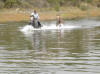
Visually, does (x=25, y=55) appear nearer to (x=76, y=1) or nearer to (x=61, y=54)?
(x=61, y=54)

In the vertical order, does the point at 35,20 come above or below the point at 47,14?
above

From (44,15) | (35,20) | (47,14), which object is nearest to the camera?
(35,20)

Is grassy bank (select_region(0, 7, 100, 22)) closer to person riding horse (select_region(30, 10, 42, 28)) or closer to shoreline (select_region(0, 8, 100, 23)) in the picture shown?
shoreline (select_region(0, 8, 100, 23))

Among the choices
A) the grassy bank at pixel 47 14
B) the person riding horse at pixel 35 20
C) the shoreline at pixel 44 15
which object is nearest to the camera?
the person riding horse at pixel 35 20

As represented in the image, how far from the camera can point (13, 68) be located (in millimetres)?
13492

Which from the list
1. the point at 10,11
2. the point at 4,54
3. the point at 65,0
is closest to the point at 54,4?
the point at 65,0

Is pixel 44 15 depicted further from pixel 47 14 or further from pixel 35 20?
pixel 35 20

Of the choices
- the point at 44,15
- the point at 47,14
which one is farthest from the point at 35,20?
the point at 47,14

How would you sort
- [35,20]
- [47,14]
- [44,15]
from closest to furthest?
[35,20]
[44,15]
[47,14]

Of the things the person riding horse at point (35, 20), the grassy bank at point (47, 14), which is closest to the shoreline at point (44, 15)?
the grassy bank at point (47, 14)

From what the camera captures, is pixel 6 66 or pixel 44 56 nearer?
pixel 6 66

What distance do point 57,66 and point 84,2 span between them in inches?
3126

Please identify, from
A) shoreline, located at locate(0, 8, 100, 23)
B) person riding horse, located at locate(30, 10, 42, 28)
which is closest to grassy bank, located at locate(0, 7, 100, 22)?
shoreline, located at locate(0, 8, 100, 23)

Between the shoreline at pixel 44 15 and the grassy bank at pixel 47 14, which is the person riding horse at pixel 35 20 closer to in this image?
the shoreline at pixel 44 15
